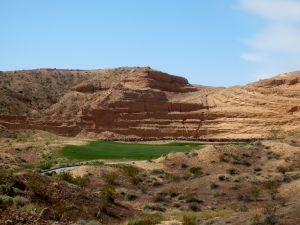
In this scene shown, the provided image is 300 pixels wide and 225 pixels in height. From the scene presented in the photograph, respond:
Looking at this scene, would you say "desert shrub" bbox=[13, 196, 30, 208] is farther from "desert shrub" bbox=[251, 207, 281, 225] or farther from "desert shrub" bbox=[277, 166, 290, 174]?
"desert shrub" bbox=[277, 166, 290, 174]

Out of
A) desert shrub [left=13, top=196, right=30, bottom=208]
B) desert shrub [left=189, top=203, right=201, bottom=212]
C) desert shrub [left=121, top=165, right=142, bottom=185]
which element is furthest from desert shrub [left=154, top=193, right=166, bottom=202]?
desert shrub [left=13, top=196, right=30, bottom=208]

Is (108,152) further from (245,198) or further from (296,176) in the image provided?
(245,198)

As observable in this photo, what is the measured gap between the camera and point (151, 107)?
2945 inches

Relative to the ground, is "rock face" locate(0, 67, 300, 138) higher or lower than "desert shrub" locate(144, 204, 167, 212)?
higher

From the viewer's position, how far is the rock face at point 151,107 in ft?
225

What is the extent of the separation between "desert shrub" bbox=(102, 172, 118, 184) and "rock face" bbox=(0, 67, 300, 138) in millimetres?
37824

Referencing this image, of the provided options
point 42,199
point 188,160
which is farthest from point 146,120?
point 42,199

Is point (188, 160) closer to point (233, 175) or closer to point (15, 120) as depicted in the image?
point (233, 175)

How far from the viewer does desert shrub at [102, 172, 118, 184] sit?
2839cm

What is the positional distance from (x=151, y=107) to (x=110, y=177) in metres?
46.4

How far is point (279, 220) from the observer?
1359cm

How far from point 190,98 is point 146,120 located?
8.72 meters

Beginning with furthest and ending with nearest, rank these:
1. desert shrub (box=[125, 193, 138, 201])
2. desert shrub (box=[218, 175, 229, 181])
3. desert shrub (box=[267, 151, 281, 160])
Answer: desert shrub (box=[267, 151, 281, 160]), desert shrub (box=[218, 175, 229, 181]), desert shrub (box=[125, 193, 138, 201])

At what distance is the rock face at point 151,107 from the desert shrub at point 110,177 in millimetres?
37824
